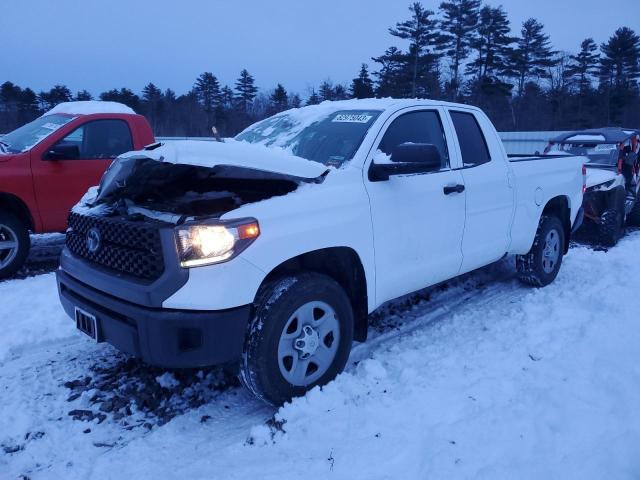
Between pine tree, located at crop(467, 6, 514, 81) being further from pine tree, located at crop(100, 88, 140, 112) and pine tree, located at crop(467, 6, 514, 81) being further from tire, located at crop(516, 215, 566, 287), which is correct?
tire, located at crop(516, 215, 566, 287)

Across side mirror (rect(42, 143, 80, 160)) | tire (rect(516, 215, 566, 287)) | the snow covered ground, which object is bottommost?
the snow covered ground

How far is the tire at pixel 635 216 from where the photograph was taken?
926 cm

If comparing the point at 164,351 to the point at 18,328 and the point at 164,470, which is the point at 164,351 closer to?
the point at 164,470

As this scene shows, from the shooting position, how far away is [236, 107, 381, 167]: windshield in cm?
366

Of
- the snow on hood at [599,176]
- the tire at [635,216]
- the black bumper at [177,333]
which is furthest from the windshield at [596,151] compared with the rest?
the black bumper at [177,333]

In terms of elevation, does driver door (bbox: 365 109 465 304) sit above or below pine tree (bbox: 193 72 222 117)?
below

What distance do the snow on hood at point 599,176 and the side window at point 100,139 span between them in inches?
273

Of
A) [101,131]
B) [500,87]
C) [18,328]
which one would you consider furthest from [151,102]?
[18,328]

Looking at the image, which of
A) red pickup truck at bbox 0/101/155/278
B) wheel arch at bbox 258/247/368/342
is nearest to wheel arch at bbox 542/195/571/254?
wheel arch at bbox 258/247/368/342

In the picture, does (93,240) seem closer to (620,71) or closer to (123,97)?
(123,97)

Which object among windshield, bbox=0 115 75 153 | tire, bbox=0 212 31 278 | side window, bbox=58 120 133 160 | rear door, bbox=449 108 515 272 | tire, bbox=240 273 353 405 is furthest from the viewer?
side window, bbox=58 120 133 160

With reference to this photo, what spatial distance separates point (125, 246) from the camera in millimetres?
2943

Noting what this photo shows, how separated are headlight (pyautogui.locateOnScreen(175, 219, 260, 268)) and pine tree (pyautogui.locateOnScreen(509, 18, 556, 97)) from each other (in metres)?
44.1

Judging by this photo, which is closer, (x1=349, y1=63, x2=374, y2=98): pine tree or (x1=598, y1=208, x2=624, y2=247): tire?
(x1=598, y1=208, x2=624, y2=247): tire
